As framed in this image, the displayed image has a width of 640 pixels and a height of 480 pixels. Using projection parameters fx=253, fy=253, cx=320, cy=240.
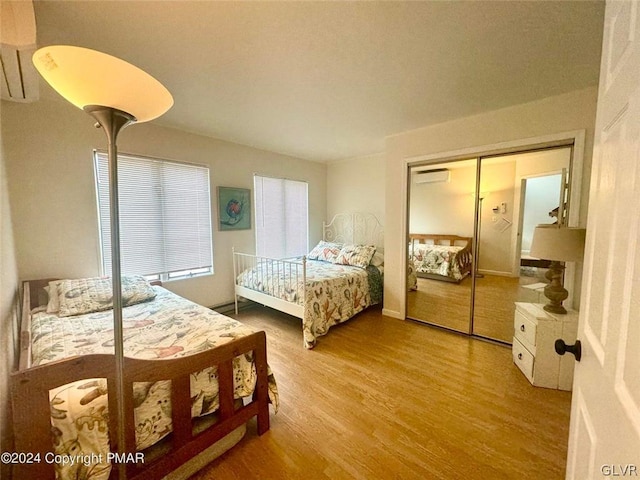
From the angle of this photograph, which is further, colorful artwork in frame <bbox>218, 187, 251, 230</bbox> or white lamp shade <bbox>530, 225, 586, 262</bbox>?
colorful artwork in frame <bbox>218, 187, 251, 230</bbox>

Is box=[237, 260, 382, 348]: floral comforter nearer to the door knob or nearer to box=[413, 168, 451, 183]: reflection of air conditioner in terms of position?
box=[413, 168, 451, 183]: reflection of air conditioner

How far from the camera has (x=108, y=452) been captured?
1.00 metres

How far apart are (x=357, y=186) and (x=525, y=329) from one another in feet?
9.75

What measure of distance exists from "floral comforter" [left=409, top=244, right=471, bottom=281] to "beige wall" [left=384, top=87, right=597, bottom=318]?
0.95 feet

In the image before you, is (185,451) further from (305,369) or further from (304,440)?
(305,369)

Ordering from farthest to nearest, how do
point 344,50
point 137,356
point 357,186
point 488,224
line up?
point 357,186 < point 488,224 < point 344,50 < point 137,356

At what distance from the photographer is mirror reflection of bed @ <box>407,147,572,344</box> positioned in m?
2.43

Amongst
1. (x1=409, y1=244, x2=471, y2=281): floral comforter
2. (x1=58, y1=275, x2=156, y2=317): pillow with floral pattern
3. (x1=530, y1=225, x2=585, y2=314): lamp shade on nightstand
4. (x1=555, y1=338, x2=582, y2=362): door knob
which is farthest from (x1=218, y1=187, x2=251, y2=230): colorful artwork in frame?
(x1=555, y1=338, x2=582, y2=362): door knob

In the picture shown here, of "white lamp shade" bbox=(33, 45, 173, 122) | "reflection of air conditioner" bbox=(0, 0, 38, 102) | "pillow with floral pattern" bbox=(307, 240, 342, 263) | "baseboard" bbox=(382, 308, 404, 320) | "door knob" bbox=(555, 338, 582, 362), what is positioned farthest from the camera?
"pillow with floral pattern" bbox=(307, 240, 342, 263)

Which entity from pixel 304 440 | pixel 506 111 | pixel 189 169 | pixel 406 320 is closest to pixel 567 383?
pixel 406 320

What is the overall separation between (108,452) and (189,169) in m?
2.82

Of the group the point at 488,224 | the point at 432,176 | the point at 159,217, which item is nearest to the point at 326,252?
the point at 432,176

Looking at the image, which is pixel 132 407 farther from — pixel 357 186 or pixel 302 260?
pixel 357 186

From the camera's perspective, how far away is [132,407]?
3.45 feet
